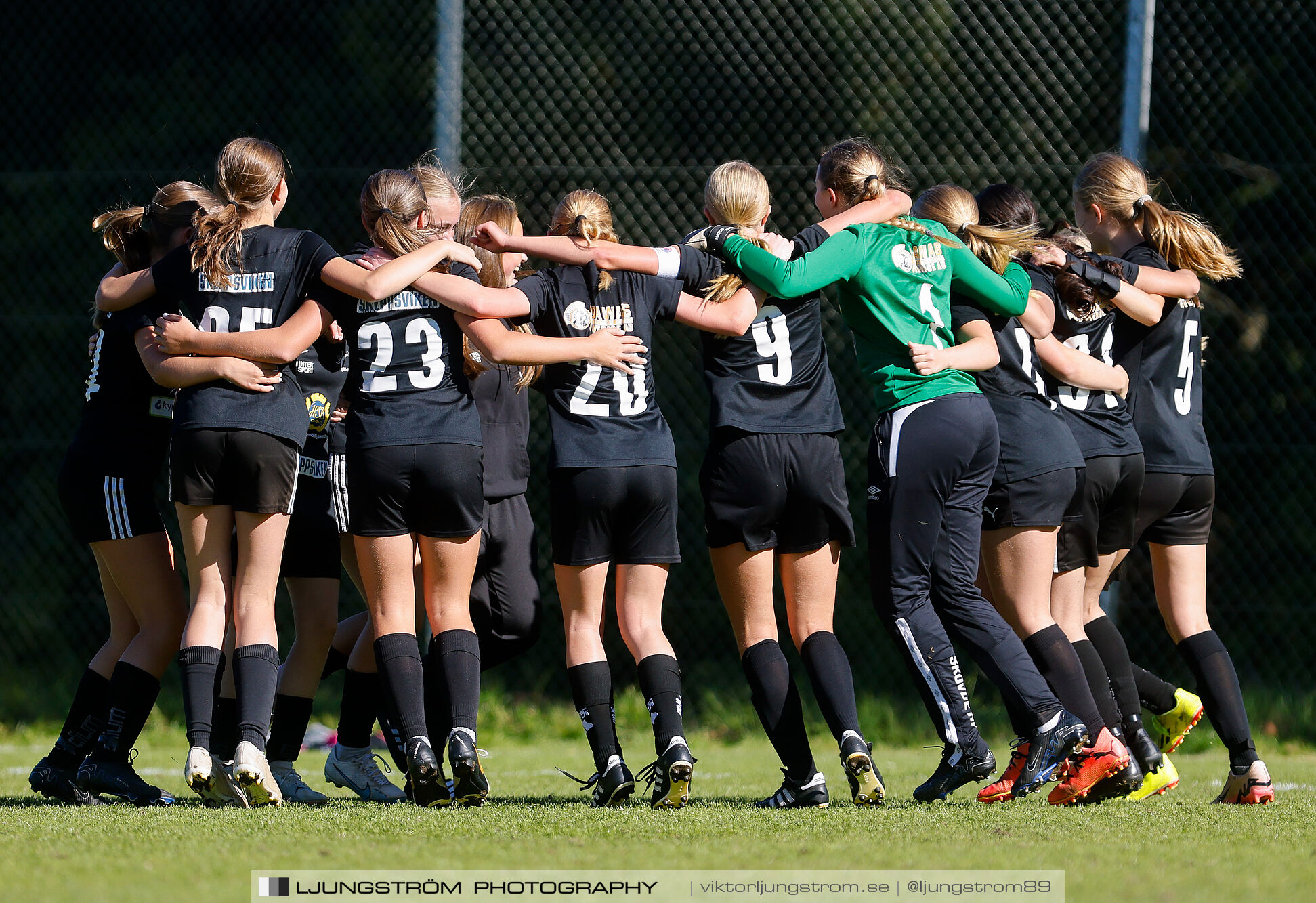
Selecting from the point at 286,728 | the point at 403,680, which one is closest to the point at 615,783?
the point at 403,680

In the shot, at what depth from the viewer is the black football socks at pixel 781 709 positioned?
3.76 meters

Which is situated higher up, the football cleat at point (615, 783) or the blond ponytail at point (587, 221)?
the blond ponytail at point (587, 221)

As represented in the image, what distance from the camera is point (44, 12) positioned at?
26.4 ft

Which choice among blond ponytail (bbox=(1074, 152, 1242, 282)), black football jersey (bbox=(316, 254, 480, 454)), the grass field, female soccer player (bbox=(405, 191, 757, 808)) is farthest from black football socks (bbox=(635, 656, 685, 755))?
blond ponytail (bbox=(1074, 152, 1242, 282))

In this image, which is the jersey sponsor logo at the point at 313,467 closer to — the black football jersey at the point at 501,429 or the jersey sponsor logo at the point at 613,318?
the black football jersey at the point at 501,429

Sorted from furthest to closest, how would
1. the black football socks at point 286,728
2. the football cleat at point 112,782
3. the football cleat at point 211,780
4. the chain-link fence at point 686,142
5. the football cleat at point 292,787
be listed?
the chain-link fence at point 686,142
the black football socks at point 286,728
the football cleat at point 292,787
the football cleat at point 112,782
the football cleat at point 211,780

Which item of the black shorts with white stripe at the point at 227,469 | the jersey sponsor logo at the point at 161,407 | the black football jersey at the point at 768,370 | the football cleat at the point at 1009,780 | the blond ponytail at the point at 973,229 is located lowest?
the football cleat at the point at 1009,780

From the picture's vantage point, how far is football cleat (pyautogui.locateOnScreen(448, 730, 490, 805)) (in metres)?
3.56

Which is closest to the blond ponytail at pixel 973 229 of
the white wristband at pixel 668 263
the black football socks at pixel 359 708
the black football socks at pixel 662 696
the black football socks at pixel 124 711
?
the white wristband at pixel 668 263

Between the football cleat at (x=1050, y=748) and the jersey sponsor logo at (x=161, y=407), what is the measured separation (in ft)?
8.94

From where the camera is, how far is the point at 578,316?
3.79 m

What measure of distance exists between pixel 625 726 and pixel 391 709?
336 centimetres

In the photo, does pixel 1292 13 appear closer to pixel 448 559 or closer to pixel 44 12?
pixel 448 559

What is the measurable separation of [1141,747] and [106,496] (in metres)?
3.29
